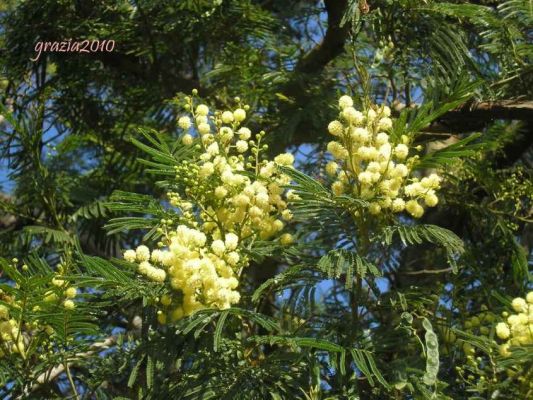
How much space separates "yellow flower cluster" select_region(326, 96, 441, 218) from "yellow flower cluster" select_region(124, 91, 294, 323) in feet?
0.54

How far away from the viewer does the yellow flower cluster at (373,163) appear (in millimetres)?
1731

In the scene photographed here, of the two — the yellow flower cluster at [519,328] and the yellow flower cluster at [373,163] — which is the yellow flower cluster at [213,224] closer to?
the yellow flower cluster at [373,163]

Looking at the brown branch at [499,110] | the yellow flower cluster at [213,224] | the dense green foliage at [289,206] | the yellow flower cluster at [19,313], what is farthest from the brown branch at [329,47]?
the yellow flower cluster at [19,313]

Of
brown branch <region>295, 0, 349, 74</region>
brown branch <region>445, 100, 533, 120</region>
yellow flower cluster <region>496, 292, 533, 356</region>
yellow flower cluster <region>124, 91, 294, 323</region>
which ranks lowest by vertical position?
yellow flower cluster <region>496, 292, 533, 356</region>

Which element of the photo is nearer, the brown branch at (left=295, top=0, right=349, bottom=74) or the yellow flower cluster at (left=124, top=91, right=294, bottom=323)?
the yellow flower cluster at (left=124, top=91, right=294, bottom=323)

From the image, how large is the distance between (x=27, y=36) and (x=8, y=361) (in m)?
1.63

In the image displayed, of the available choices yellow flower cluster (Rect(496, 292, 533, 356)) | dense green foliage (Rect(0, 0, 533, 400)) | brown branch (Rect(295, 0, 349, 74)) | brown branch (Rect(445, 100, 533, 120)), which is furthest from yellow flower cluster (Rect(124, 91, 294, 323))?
brown branch (Rect(295, 0, 349, 74))

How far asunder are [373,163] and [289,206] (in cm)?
45

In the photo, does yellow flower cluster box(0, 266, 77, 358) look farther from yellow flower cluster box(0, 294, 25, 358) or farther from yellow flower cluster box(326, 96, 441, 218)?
yellow flower cluster box(326, 96, 441, 218)

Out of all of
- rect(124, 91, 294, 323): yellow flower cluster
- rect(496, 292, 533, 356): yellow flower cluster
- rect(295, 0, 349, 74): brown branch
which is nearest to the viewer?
rect(124, 91, 294, 323): yellow flower cluster

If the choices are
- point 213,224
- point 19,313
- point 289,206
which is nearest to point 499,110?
point 289,206

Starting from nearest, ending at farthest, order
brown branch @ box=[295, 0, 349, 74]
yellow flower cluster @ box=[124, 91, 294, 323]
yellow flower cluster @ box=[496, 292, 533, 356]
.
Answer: yellow flower cluster @ box=[124, 91, 294, 323] < yellow flower cluster @ box=[496, 292, 533, 356] < brown branch @ box=[295, 0, 349, 74]

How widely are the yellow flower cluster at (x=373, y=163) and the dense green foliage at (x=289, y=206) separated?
0.03 meters

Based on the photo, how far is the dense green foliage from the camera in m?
1.78
